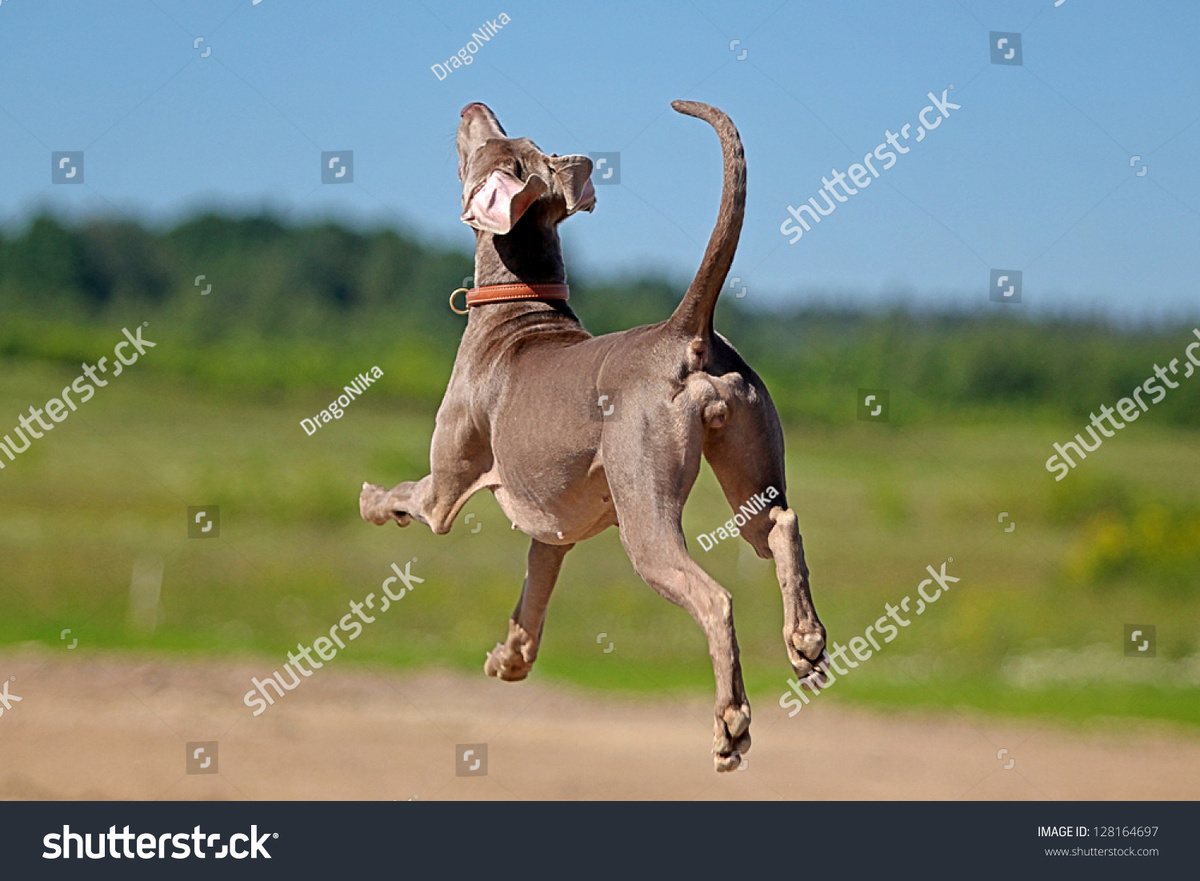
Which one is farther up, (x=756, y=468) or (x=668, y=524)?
(x=756, y=468)

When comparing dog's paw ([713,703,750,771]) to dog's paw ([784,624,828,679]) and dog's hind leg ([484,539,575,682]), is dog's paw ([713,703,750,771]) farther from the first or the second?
dog's hind leg ([484,539,575,682])

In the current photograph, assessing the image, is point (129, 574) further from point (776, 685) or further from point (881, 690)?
point (881, 690)

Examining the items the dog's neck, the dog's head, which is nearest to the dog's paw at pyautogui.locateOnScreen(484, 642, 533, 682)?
the dog's neck

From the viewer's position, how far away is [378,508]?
7578mm

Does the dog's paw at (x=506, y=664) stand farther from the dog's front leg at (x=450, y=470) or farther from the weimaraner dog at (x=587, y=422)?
the dog's front leg at (x=450, y=470)

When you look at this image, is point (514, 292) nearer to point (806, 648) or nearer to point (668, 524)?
point (668, 524)

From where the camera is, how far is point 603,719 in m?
15.4

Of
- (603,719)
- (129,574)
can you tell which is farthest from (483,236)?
(129,574)

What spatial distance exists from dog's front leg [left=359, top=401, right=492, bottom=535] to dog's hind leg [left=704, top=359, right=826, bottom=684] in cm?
146

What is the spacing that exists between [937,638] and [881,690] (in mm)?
1098

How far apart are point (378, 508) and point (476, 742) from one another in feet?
23.2

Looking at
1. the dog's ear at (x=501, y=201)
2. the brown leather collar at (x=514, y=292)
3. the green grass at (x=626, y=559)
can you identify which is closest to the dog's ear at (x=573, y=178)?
the dog's ear at (x=501, y=201)

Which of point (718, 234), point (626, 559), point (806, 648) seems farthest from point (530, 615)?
point (626, 559)

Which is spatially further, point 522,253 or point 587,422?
point 522,253
